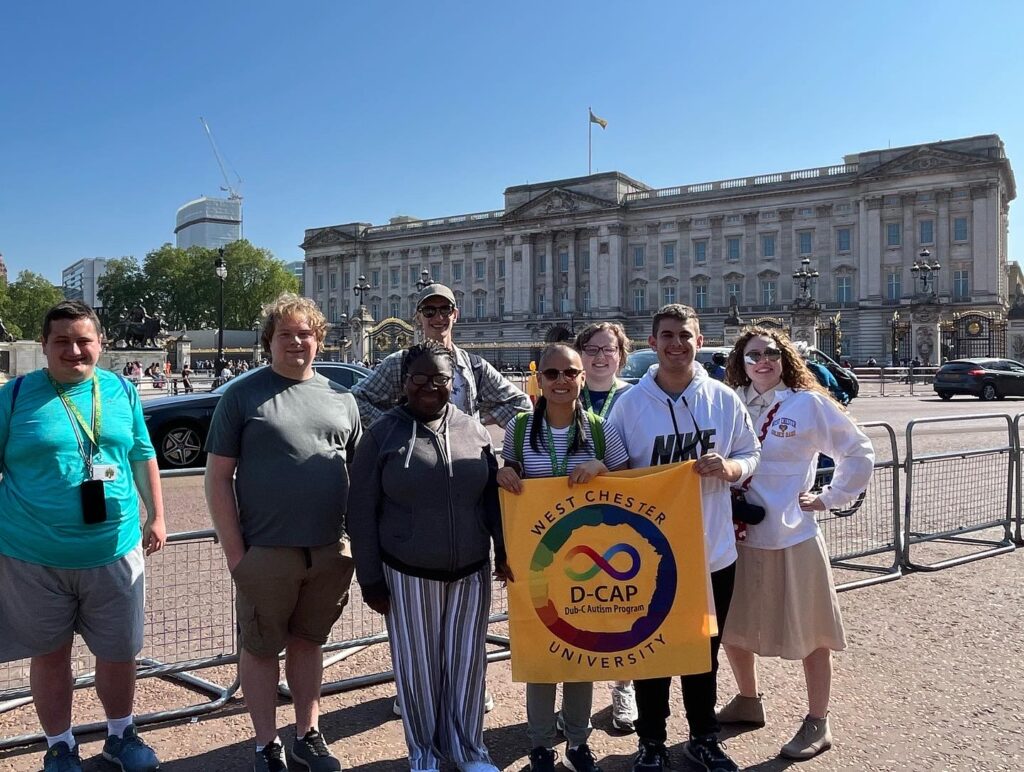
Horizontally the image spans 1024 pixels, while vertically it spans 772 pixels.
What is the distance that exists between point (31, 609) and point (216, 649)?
182cm

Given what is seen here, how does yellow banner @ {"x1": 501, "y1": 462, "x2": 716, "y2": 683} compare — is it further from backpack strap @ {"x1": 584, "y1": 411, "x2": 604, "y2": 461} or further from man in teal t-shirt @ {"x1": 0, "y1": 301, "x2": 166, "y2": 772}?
man in teal t-shirt @ {"x1": 0, "y1": 301, "x2": 166, "y2": 772}

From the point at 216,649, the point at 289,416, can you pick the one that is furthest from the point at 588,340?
the point at 216,649

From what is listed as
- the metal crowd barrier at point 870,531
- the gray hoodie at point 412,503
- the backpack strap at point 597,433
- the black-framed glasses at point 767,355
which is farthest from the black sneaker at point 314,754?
the metal crowd barrier at point 870,531

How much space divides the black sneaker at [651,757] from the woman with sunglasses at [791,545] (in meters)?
0.62

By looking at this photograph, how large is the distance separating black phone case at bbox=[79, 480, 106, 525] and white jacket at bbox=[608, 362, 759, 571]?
2.35 metres

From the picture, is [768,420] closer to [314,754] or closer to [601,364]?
[601,364]

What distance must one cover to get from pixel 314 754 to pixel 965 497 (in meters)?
8.03

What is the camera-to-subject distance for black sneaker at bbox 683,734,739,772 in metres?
3.61

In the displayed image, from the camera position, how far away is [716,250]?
73.9 metres

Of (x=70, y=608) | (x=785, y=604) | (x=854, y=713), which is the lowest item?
(x=854, y=713)

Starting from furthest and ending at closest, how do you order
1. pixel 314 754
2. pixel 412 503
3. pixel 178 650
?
1. pixel 178 650
2. pixel 314 754
3. pixel 412 503

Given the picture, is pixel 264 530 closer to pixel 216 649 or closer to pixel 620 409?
pixel 620 409

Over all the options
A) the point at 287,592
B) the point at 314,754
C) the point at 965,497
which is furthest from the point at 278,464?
the point at 965,497

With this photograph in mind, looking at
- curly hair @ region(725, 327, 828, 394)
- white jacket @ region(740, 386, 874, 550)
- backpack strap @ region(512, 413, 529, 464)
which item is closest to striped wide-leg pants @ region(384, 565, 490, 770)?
backpack strap @ region(512, 413, 529, 464)
